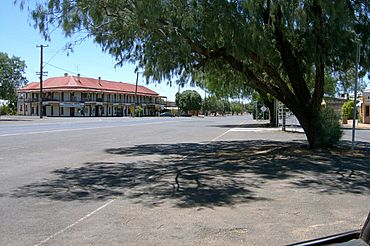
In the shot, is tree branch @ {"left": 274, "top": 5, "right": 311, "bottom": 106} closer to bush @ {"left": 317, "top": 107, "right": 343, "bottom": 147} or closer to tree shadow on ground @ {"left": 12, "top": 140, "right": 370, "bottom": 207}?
bush @ {"left": 317, "top": 107, "right": 343, "bottom": 147}

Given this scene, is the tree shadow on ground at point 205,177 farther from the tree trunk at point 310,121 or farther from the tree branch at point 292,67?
the tree branch at point 292,67

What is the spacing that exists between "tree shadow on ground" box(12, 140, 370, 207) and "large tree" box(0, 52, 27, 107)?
62.5m

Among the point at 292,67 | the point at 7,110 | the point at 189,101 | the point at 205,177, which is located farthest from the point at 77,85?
the point at 205,177

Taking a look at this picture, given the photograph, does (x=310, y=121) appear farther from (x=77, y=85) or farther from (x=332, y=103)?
(x=77, y=85)

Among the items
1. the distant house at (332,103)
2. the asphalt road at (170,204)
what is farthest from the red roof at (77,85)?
the asphalt road at (170,204)

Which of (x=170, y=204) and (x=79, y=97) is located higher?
(x=79, y=97)

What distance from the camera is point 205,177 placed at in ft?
35.3

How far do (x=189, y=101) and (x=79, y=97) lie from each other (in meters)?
36.4

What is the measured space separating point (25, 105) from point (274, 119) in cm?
8128

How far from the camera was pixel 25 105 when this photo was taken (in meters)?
113

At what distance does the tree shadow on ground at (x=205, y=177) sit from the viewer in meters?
8.72

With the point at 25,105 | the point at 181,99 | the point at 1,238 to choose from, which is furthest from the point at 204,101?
the point at 1,238

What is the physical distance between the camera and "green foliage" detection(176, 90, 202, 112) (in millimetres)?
127875

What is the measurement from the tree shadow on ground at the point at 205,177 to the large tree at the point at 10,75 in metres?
62.5
